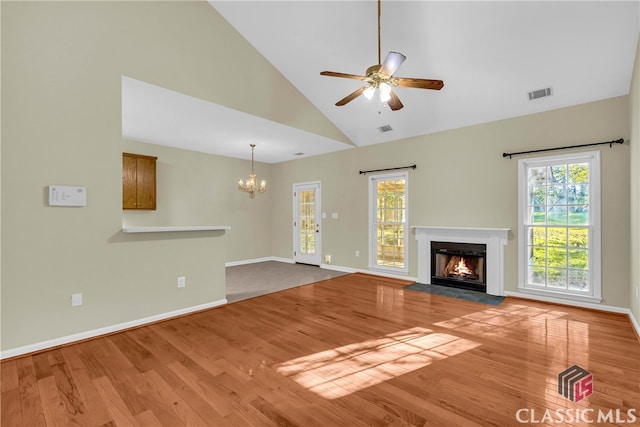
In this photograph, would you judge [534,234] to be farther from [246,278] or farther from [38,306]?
[38,306]

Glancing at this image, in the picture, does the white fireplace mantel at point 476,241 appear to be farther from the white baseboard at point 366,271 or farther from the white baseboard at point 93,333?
the white baseboard at point 93,333

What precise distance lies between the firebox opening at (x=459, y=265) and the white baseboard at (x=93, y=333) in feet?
12.1

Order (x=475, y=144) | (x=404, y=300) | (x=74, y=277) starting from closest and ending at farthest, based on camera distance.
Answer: (x=74, y=277), (x=404, y=300), (x=475, y=144)

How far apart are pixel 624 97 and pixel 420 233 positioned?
3.11 metres

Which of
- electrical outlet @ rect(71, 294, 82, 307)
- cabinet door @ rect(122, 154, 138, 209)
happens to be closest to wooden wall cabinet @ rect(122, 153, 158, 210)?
cabinet door @ rect(122, 154, 138, 209)

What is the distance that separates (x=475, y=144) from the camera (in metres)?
4.84

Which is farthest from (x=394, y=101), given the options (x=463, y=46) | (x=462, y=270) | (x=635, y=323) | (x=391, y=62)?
(x=635, y=323)

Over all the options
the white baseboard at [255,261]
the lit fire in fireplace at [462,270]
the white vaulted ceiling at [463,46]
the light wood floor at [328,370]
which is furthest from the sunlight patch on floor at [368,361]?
the white baseboard at [255,261]

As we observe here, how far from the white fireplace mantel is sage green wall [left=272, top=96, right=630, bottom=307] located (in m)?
0.11

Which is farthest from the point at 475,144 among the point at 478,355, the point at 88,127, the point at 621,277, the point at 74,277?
the point at 74,277

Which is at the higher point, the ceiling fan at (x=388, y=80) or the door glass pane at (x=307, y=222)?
the ceiling fan at (x=388, y=80)

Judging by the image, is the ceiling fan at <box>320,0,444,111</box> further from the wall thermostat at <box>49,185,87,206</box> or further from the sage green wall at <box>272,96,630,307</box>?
the wall thermostat at <box>49,185,87,206</box>

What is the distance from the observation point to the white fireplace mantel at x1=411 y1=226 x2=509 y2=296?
15.1 feet

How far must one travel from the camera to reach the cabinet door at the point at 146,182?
564 cm
